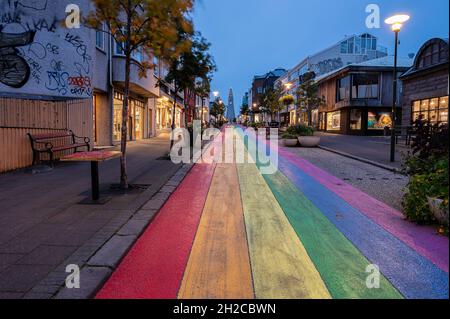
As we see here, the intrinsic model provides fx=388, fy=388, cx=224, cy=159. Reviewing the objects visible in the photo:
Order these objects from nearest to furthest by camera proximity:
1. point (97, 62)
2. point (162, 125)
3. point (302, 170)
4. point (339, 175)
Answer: point (339, 175) < point (302, 170) < point (97, 62) < point (162, 125)

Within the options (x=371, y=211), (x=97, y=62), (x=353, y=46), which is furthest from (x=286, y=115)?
(x=371, y=211)

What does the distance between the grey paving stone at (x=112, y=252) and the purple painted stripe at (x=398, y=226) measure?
3.51m

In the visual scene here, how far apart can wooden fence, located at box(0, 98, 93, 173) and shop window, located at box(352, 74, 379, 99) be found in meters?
29.2

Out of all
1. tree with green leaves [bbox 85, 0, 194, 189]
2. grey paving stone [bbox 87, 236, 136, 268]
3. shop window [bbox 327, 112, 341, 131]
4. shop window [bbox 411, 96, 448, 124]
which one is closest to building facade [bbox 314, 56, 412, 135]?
shop window [bbox 327, 112, 341, 131]

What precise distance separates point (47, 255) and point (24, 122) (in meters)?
8.27

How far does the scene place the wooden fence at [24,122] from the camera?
10.4m

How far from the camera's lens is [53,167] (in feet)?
37.1

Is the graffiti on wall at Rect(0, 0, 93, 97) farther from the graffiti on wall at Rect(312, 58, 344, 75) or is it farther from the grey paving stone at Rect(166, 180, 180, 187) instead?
the graffiti on wall at Rect(312, 58, 344, 75)

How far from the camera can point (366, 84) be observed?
36875 millimetres

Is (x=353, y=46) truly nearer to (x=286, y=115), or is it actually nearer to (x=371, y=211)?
(x=286, y=115)

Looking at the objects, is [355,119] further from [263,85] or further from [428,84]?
[263,85]

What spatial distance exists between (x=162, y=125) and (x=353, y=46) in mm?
29553

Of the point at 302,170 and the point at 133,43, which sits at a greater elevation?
the point at 133,43

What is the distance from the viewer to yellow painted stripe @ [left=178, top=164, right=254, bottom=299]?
3627 mm
